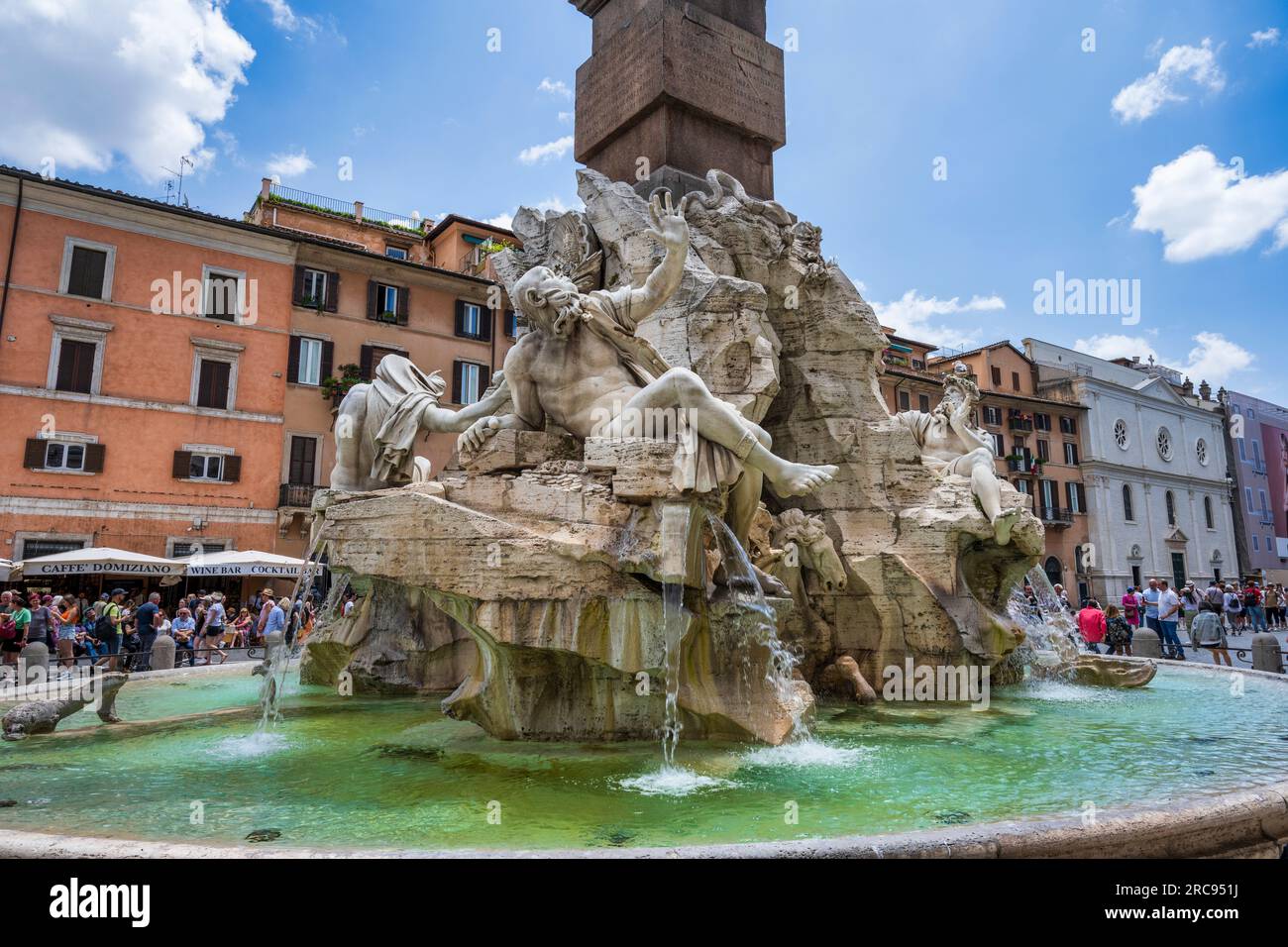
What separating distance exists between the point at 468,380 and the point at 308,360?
18.4 feet

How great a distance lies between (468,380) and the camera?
101 ft

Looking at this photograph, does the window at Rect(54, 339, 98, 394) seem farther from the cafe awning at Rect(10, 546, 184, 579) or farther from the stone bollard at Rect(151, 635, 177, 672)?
the stone bollard at Rect(151, 635, 177, 672)

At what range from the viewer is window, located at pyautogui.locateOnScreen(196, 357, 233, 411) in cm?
2597

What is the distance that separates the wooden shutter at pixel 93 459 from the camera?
936 inches

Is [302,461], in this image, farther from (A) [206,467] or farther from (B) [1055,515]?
(B) [1055,515]

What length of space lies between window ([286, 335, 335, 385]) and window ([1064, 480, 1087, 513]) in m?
38.1

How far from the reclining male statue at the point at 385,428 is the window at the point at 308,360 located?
21.9 meters

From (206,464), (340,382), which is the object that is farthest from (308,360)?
(206,464)

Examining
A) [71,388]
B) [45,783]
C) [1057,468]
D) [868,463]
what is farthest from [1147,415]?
[45,783]

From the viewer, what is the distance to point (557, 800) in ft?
13.9

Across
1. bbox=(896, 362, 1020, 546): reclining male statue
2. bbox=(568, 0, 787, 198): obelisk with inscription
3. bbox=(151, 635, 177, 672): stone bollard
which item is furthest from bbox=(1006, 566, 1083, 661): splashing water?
bbox=(151, 635, 177, 672): stone bollard

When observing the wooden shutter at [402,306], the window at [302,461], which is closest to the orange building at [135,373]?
the window at [302,461]
